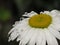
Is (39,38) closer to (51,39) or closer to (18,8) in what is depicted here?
(51,39)

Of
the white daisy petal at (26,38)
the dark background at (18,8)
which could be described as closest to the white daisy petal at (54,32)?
the white daisy petal at (26,38)

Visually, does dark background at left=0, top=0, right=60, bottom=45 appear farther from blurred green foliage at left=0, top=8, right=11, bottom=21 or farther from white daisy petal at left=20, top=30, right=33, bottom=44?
white daisy petal at left=20, top=30, right=33, bottom=44

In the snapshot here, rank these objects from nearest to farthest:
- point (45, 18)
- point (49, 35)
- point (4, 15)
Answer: point (49, 35), point (45, 18), point (4, 15)

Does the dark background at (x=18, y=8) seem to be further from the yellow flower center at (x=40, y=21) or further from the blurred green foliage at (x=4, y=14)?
the yellow flower center at (x=40, y=21)

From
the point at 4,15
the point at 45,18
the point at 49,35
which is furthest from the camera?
the point at 4,15

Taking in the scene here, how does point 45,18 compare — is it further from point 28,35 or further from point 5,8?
point 5,8

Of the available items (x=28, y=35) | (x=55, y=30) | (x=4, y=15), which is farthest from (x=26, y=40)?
(x=4, y=15)

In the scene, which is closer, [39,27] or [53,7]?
[39,27]

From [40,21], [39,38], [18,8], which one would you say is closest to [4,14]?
[18,8]
